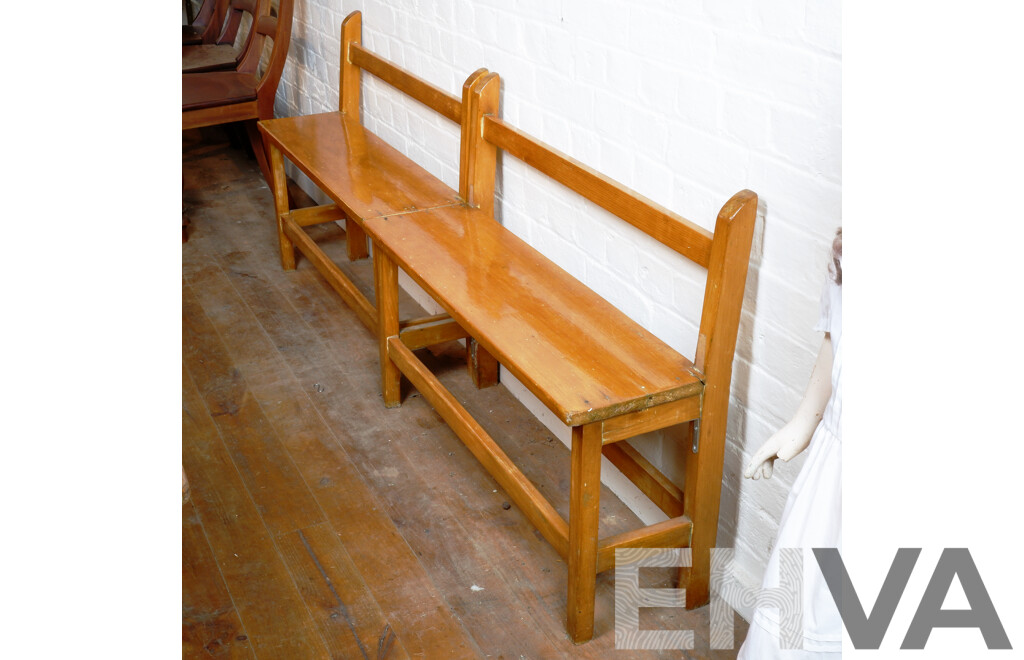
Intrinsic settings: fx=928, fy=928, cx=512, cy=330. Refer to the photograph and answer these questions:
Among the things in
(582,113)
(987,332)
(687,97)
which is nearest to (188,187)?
(582,113)

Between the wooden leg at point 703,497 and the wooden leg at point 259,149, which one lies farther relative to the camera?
the wooden leg at point 259,149

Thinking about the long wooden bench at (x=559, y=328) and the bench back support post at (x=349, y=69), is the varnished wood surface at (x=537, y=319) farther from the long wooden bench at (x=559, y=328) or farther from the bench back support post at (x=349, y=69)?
the bench back support post at (x=349, y=69)

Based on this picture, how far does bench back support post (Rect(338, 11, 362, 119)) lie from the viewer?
3248mm

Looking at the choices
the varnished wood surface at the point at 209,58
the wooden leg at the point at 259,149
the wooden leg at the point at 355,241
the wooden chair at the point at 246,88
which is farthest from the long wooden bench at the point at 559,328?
the varnished wood surface at the point at 209,58

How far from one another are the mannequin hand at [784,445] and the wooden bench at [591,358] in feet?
0.77

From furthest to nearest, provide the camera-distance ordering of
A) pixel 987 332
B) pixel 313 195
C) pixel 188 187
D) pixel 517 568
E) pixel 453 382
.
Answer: pixel 188 187 < pixel 313 195 < pixel 453 382 < pixel 517 568 < pixel 987 332

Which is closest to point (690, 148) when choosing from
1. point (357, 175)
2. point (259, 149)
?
point (357, 175)

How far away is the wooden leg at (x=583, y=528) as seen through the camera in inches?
66.8

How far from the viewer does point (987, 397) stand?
559 millimetres

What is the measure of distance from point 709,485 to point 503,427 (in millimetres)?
873

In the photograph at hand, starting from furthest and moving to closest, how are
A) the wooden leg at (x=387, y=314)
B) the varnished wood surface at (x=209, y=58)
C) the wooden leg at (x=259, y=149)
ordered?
1. the varnished wood surface at (x=209, y=58)
2. the wooden leg at (x=259, y=149)
3. the wooden leg at (x=387, y=314)

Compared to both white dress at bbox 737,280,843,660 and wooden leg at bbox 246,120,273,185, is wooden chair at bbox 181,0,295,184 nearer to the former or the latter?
wooden leg at bbox 246,120,273,185

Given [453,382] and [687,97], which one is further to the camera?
[453,382]
